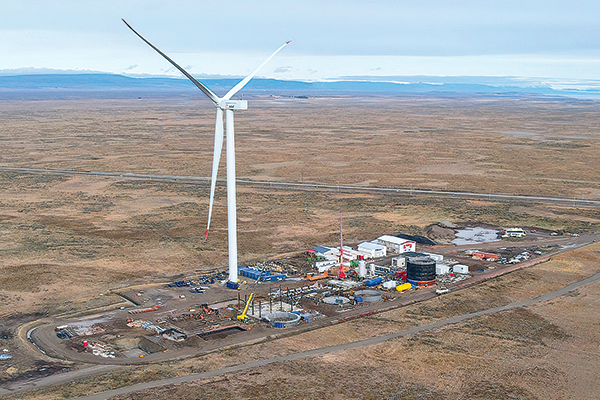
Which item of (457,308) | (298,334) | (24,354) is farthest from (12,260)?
(457,308)

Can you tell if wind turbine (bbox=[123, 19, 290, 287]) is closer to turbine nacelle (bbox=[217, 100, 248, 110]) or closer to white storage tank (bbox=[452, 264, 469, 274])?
turbine nacelle (bbox=[217, 100, 248, 110])

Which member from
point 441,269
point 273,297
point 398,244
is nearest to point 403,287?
point 441,269

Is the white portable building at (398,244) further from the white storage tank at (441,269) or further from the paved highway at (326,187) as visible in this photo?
the paved highway at (326,187)

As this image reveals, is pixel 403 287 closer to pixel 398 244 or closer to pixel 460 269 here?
pixel 460 269

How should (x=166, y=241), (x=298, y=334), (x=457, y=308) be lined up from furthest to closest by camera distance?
(x=166, y=241) < (x=457, y=308) < (x=298, y=334)

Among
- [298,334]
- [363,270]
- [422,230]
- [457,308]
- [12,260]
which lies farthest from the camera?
[422,230]

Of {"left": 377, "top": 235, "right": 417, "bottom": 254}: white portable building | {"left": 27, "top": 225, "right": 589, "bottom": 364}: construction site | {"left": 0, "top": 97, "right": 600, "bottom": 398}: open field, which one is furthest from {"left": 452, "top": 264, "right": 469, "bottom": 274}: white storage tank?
{"left": 377, "top": 235, "right": 417, "bottom": 254}: white portable building

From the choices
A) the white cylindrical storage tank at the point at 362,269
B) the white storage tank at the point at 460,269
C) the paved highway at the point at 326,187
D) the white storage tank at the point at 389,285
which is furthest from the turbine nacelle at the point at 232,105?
the paved highway at the point at 326,187

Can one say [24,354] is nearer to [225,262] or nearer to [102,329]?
[102,329]

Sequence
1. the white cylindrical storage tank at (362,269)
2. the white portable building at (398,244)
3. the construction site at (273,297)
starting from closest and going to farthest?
the construction site at (273,297), the white cylindrical storage tank at (362,269), the white portable building at (398,244)
